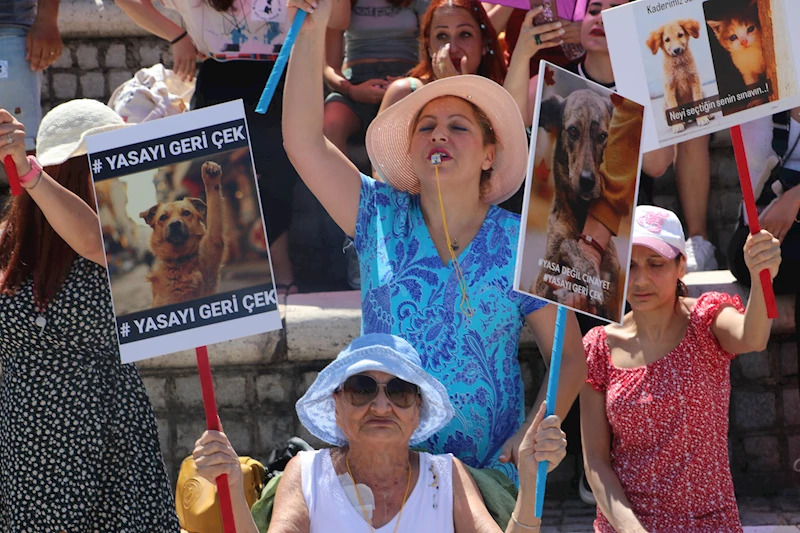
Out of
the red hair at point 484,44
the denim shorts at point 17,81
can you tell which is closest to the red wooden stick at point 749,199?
the red hair at point 484,44

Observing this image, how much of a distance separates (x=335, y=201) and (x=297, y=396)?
1.70 m

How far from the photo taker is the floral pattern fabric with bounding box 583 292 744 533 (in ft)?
14.2

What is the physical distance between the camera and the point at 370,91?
20.4ft

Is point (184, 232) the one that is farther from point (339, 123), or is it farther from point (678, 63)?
point (339, 123)

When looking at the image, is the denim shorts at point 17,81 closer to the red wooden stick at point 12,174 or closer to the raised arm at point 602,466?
the red wooden stick at point 12,174

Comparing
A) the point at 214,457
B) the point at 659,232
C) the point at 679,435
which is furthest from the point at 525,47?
the point at 214,457

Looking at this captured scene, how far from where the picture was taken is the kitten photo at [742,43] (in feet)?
12.8

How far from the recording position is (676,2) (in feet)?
12.7

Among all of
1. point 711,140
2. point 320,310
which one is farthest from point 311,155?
point 711,140

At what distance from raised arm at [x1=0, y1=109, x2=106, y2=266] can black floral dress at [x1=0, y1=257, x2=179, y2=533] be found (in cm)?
14

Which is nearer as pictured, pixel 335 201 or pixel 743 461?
pixel 335 201

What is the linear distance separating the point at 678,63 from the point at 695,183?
7.88 ft

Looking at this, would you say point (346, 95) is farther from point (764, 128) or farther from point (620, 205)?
point (620, 205)

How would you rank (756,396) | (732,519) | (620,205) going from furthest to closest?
(756,396) < (732,519) < (620,205)
